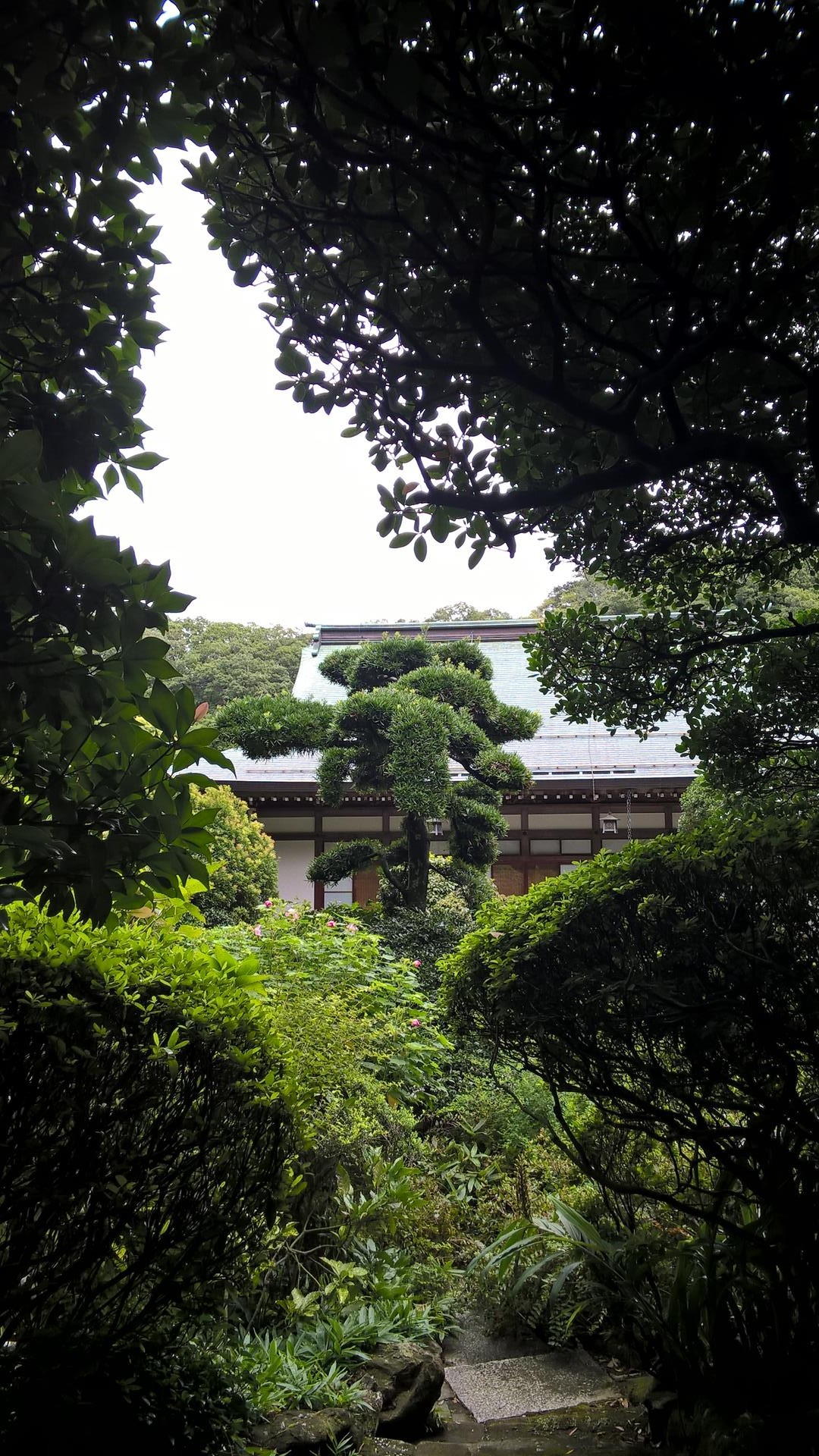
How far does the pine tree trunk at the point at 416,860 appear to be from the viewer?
9.27 metres

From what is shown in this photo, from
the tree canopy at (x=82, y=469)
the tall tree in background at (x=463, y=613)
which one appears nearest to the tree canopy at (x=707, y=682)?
the tree canopy at (x=82, y=469)

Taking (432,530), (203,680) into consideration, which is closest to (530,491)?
(432,530)

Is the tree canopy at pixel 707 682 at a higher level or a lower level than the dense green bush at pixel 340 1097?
higher

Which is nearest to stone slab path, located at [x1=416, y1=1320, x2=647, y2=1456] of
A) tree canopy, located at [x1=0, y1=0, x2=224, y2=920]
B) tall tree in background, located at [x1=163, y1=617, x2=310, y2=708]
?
tree canopy, located at [x1=0, y1=0, x2=224, y2=920]

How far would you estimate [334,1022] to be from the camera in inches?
177

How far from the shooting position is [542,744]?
1527cm

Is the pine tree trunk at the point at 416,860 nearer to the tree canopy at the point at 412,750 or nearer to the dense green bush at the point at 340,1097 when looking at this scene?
the tree canopy at the point at 412,750

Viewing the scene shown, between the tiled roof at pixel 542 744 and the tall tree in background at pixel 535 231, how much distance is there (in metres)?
8.41

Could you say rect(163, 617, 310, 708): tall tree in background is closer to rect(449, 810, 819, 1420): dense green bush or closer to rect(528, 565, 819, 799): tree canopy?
rect(528, 565, 819, 799): tree canopy

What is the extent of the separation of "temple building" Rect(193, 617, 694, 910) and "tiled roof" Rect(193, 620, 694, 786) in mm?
27

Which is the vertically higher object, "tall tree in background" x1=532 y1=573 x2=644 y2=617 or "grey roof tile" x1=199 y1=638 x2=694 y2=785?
"tall tree in background" x1=532 y1=573 x2=644 y2=617

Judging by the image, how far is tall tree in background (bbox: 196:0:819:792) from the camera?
1509mm

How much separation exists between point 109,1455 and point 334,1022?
2.35 metres

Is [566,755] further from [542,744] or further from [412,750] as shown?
[412,750]
